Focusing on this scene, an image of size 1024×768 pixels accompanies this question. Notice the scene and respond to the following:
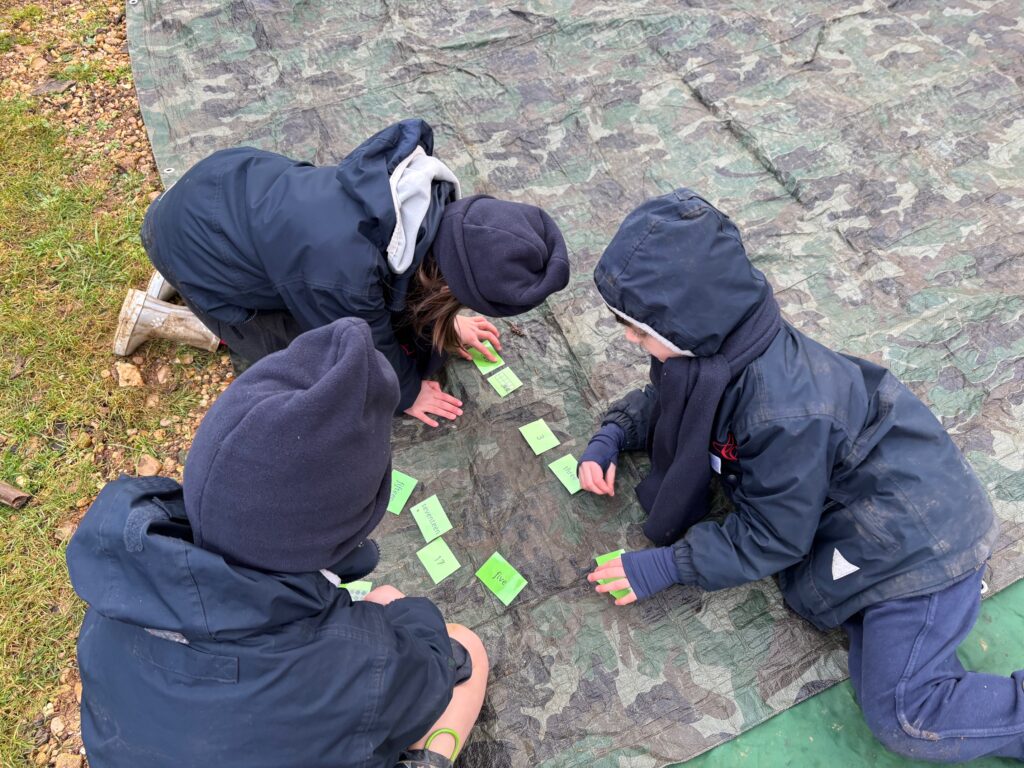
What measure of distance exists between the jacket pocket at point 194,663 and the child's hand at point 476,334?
1581mm

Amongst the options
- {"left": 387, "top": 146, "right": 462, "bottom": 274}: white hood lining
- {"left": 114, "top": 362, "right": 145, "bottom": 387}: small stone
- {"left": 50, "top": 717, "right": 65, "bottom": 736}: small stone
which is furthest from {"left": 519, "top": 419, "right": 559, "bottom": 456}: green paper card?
{"left": 50, "top": 717, "right": 65, "bottom": 736}: small stone

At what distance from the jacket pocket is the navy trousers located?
169 centimetres

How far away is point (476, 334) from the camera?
2.80 metres

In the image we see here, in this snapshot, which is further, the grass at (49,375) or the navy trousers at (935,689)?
the grass at (49,375)

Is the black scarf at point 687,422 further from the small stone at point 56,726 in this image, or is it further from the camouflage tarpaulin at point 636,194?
the small stone at point 56,726

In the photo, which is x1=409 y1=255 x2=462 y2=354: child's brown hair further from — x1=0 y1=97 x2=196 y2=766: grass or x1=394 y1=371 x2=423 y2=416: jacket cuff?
x1=0 y1=97 x2=196 y2=766: grass

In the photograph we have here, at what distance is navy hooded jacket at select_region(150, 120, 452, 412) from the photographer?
2.08 meters

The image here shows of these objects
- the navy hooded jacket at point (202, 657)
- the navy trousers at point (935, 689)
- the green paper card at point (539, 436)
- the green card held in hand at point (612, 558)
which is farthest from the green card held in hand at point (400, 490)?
the navy trousers at point (935, 689)

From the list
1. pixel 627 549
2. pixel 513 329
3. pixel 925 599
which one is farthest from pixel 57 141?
pixel 925 599

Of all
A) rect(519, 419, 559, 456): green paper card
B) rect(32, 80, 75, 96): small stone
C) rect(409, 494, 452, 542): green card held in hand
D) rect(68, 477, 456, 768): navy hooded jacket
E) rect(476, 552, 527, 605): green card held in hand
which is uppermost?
rect(68, 477, 456, 768): navy hooded jacket

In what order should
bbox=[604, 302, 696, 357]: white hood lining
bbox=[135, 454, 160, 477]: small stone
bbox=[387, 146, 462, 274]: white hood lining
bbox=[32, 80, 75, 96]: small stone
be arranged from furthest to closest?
bbox=[32, 80, 75, 96]: small stone → bbox=[135, 454, 160, 477]: small stone → bbox=[387, 146, 462, 274]: white hood lining → bbox=[604, 302, 696, 357]: white hood lining

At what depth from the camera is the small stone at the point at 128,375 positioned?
2889 mm

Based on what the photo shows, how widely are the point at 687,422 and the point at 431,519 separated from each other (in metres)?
1.00

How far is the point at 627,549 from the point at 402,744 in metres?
1.02
